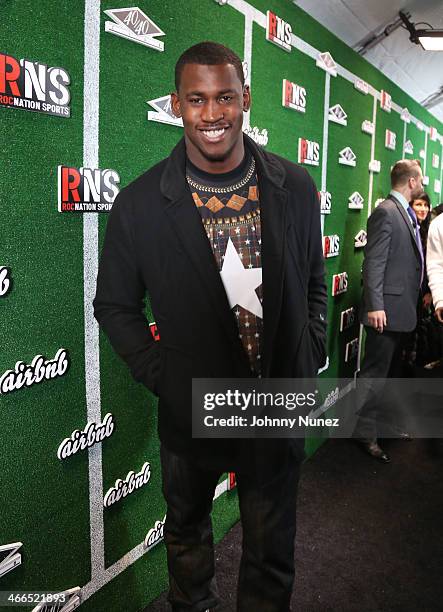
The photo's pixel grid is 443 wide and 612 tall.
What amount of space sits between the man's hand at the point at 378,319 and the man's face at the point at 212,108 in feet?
6.48

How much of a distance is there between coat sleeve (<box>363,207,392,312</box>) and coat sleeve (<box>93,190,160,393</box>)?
1948 millimetres

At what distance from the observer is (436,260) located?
9.37 ft

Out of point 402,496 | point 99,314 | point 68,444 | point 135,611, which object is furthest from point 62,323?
point 402,496

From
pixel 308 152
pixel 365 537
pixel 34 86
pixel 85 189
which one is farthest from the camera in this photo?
pixel 308 152

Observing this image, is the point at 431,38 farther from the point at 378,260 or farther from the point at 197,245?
the point at 197,245

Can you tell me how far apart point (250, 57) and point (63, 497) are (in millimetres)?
1915

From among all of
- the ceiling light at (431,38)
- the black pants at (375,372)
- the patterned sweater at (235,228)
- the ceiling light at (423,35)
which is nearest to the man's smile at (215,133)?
the patterned sweater at (235,228)

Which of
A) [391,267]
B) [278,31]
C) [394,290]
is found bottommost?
[394,290]

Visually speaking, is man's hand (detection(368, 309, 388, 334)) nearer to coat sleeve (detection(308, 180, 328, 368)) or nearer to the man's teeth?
coat sleeve (detection(308, 180, 328, 368))

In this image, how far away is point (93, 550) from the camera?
1.83 meters

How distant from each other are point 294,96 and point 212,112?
1671mm

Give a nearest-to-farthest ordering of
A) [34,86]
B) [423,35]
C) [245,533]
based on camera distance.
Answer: [34,86], [245,533], [423,35]

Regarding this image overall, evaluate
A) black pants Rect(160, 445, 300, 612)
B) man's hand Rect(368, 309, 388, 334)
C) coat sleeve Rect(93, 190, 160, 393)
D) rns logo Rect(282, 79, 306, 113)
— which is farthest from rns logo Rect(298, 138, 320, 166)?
black pants Rect(160, 445, 300, 612)

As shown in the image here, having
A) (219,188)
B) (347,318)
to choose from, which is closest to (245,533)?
(219,188)
